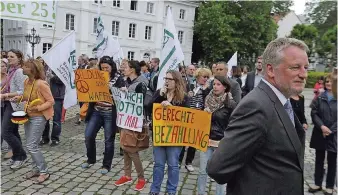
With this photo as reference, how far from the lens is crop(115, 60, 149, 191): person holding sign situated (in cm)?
555

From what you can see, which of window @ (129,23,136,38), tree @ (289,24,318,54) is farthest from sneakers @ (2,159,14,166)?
tree @ (289,24,318,54)

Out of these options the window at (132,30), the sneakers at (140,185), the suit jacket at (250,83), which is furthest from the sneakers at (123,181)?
the window at (132,30)

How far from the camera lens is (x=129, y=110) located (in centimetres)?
580

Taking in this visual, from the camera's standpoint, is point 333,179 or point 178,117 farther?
point 333,179

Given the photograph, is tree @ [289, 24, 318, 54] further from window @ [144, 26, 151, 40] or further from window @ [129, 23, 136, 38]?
window @ [129, 23, 136, 38]

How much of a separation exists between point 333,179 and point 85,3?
37902 millimetres

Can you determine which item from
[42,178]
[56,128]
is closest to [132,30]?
[56,128]

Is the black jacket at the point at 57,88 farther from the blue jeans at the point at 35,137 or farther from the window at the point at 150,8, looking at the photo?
the window at the point at 150,8

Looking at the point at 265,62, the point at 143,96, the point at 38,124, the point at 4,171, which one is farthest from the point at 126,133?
the point at 265,62

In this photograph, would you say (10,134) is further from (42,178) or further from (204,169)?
(204,169)

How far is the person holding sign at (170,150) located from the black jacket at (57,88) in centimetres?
387

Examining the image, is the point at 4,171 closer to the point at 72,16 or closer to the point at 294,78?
the point at 294,78

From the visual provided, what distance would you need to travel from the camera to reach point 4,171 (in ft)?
20.2

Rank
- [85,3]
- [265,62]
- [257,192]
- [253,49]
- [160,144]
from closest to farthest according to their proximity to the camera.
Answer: [257,192], [265,62], [160,144], [85,3], [253,49]
